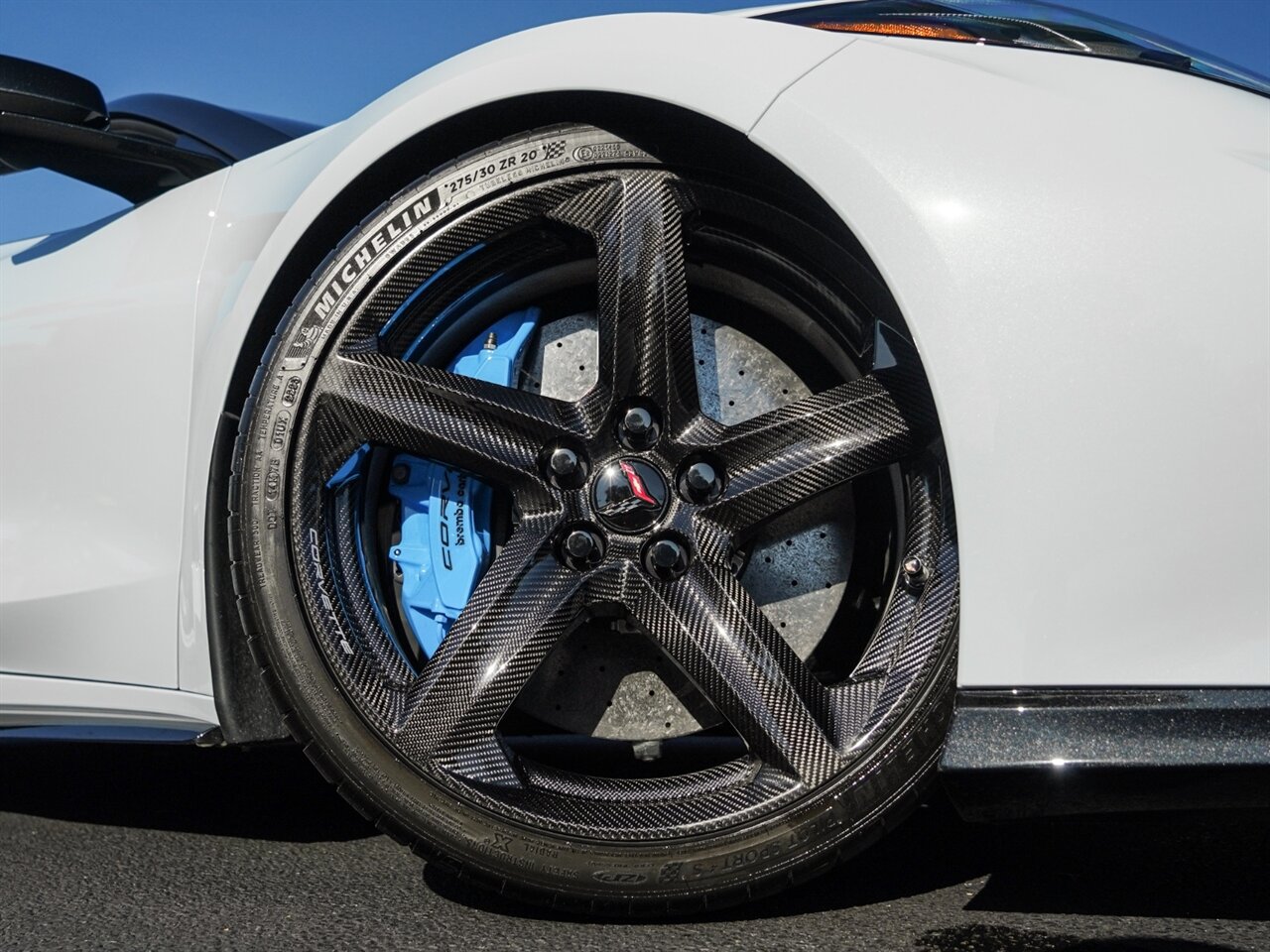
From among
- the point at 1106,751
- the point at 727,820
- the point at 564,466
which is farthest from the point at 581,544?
the point at 1106,751

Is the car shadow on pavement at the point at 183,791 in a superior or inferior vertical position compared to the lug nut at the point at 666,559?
inferior

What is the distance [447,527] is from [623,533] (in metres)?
0.33

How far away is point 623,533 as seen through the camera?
1660 millimetres

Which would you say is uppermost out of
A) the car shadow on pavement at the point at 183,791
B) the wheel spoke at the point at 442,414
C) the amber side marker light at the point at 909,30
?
the amber side marker light at the point at 909,30

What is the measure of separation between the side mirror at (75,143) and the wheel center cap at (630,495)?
0.98m

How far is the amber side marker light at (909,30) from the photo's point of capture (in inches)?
61.2

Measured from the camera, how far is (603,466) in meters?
1.67

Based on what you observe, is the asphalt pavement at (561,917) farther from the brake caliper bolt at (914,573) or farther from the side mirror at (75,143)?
the side mirror at (75,143)

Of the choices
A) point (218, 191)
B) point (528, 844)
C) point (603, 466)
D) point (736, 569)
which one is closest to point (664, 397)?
point (603, 466)

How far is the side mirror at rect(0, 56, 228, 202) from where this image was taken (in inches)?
77.9

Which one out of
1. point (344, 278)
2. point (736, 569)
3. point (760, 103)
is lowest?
point (736, 569)

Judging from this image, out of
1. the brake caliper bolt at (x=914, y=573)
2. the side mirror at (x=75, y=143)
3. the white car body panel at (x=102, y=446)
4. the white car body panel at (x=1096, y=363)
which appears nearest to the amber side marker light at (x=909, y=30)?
the white car body panel at (x=1096, y=363)

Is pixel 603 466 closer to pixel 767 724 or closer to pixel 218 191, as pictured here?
pixel 767 724

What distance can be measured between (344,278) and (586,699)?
691 mm
